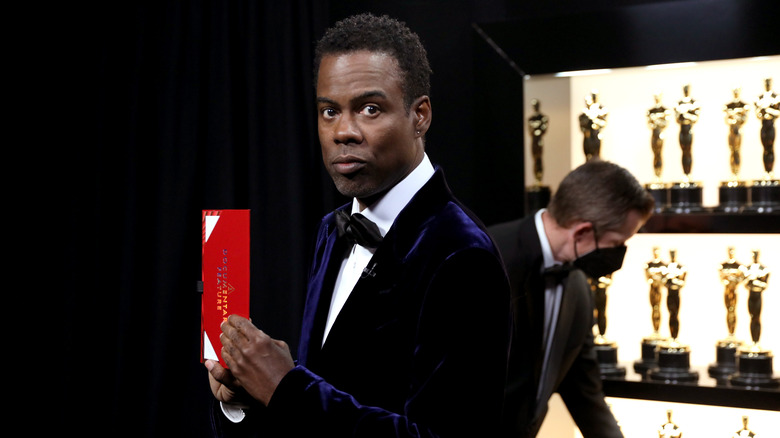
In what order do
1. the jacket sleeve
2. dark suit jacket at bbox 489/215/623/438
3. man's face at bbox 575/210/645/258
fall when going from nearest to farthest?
1. the jacket sleeve
2. dark suit jacket at bbox 489/215/623/438
3. man's face at bbox 575/210/645/258

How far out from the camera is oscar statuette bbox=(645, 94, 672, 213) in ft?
8.71

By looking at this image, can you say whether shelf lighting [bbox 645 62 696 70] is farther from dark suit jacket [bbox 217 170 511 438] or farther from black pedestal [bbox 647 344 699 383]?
dark suit jacket [bbox 217 170 511 438]

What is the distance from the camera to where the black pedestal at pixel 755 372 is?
250cm

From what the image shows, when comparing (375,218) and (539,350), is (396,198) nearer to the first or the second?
(375,218)

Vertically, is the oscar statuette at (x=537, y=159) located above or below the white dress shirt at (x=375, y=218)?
above

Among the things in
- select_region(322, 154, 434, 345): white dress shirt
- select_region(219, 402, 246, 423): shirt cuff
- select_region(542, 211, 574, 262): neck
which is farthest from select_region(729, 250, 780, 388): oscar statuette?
select_region(219, 402, 246, 423): shirt cuff

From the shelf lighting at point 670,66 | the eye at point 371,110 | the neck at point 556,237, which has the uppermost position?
the shelf lighting at point 670,66

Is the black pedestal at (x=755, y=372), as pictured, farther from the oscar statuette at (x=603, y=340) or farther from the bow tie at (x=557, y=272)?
the bow tie at (x=557, y=272)

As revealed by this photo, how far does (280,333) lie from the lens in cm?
251

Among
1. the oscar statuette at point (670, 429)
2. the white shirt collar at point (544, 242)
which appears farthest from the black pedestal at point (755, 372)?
the white shirt collar at point (544, 242)

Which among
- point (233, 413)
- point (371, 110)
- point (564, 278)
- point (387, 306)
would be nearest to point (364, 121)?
point (371, 110)

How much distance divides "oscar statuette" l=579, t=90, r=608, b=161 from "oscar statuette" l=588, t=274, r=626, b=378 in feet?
1.44

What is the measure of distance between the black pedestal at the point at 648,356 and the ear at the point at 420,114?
181cm

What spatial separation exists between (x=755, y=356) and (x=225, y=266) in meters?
2.01
